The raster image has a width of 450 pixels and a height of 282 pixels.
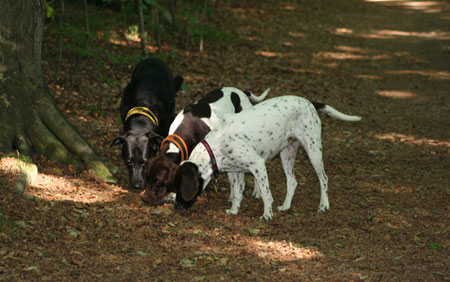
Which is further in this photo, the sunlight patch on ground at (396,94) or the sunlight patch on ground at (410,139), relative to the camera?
the sunlight patch on ground at (396,94)

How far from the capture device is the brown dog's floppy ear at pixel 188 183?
6.11 meters

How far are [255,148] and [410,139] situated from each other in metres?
4.80

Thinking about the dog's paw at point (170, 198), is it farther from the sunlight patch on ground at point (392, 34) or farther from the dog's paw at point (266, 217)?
the sunlight patch on ground at point (392, 34)

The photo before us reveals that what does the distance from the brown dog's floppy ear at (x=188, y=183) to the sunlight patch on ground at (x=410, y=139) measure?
539 centimetres

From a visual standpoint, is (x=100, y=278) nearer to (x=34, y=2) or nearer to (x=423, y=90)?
(x=34, y=2)

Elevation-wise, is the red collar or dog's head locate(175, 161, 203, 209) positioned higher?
the red collar

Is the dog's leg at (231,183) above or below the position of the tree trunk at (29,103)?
below

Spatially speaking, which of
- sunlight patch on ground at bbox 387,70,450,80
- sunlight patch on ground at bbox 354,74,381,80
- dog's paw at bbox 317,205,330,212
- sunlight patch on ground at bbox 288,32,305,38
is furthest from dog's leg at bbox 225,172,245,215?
sunlight patch on ground at bbox 288,32,305,38

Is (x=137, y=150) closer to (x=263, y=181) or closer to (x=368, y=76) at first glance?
(x=263, y=181)

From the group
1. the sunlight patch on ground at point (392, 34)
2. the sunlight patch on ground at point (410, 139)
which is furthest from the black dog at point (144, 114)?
the sunlight patch on ground at point (392, 34)

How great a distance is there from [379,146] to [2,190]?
6808 millimetres

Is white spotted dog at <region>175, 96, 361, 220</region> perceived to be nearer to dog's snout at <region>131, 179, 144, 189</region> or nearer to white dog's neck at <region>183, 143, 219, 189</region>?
white dog's neck at <region>183, 143, 219, 189</region>

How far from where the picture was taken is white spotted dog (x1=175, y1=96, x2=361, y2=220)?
636 centimetres

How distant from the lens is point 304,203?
730 centimetres
